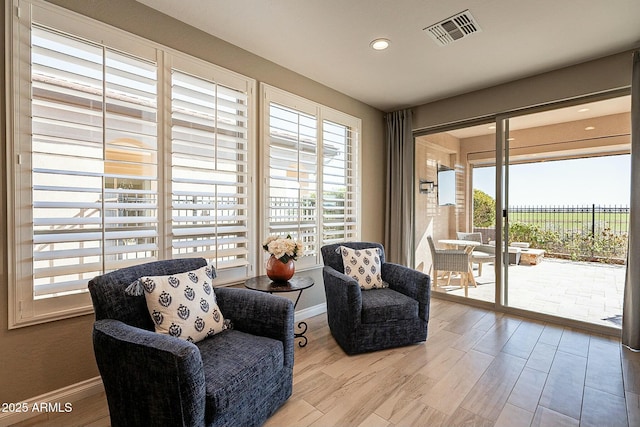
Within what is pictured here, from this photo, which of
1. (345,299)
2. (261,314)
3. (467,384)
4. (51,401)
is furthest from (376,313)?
(51,401)

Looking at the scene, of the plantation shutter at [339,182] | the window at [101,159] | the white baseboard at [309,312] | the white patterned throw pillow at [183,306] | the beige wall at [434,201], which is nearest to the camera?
the white patterned throw pillow at [183,306]

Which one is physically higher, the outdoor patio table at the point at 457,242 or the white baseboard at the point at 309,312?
the outdoor patio table at the point at 457,242

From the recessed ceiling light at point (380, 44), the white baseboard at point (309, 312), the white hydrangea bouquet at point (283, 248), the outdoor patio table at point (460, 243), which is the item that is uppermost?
the recessed ceiling light at point (380, 44)

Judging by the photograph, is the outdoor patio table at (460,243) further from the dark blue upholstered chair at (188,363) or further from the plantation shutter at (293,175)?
the dark blue upholstered chair at (188,363)

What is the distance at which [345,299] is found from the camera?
249cm

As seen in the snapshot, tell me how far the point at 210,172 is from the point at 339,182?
1.68m

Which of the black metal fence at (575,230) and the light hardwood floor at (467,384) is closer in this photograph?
the light hardwood floor at (467,384)

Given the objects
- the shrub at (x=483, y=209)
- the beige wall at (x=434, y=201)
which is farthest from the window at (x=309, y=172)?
the shrub at (x=483, y=209)

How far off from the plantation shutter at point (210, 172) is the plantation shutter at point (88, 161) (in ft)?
0.61

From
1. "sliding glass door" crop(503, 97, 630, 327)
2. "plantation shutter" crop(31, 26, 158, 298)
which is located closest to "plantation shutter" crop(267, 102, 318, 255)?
"plantation shutter" crop(31, 26, 158, 298)

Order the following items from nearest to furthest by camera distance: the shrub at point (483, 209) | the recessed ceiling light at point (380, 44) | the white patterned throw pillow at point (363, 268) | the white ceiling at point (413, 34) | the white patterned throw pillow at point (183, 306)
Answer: the white patterned throw pillow at point (183, 306) < the white ceiling at point (413, 34) < the recessed ceiling light at point (380, 44) < the white patterned throw pillow at point (363, 268) < the shrub at point (483, 209)

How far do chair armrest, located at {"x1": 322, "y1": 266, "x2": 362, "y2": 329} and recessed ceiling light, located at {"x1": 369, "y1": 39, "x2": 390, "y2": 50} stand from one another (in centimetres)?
203

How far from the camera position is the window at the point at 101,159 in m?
1.75

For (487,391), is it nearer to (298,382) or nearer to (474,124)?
(298,382)
